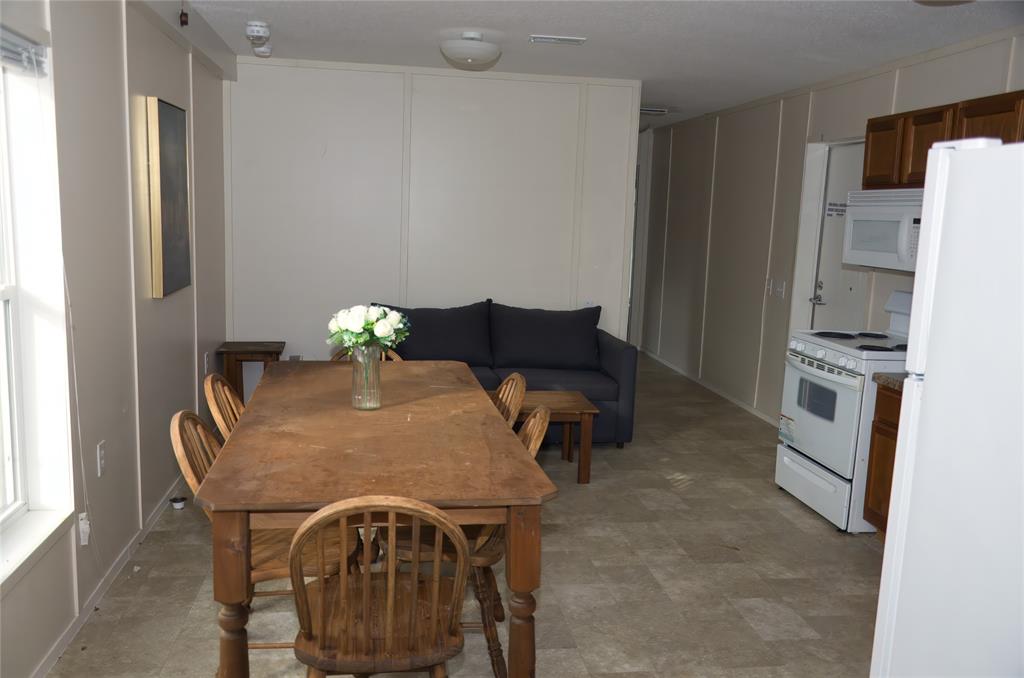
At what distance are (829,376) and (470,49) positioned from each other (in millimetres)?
2570

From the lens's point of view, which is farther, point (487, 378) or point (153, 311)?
point (487, 378)

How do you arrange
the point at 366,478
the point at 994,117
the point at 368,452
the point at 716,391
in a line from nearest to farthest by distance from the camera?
the point at 366,478
the point at 368,452
the point at 994,117
the point at 716,391

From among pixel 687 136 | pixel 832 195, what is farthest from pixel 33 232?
pixel 687 136

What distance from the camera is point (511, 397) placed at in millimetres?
3467

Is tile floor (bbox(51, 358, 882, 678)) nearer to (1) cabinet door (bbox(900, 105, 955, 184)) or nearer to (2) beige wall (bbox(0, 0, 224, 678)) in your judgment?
(2) beige wall (bbox(0, 0, 224, 678))

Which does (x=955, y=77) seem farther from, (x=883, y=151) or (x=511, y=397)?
(x=511, y=397)

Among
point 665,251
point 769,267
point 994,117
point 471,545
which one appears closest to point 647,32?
point 994,117

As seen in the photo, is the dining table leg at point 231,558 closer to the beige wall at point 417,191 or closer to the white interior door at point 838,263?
the beige wall at point 417,191

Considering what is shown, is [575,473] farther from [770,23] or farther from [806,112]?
[806,112]

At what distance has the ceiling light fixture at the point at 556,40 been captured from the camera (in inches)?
181

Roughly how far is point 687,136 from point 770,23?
4169 mm

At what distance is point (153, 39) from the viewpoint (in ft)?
12.7

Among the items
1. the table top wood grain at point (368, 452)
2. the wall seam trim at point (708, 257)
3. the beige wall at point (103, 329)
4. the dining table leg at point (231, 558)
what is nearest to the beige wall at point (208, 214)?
the beige wall at point (103, 329)

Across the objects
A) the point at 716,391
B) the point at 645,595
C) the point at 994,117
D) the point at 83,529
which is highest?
the point at 994,117
